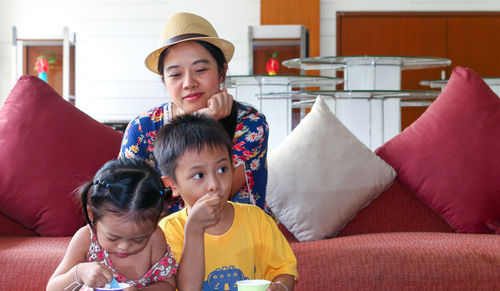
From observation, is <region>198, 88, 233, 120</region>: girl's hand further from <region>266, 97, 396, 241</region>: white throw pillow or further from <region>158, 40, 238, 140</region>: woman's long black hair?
<region>266, 97, 396, 241</region>: white throw pillow

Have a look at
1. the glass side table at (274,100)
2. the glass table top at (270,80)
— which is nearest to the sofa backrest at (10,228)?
the glass table top at (270,80)

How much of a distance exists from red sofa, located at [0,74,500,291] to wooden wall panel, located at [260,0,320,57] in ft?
13.7

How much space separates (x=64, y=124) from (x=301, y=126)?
0.91 meters

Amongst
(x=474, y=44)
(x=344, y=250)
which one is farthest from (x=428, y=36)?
(x=344, y=250)

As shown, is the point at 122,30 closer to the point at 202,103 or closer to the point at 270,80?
the point at 270,80

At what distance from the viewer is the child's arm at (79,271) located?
3.76 feet

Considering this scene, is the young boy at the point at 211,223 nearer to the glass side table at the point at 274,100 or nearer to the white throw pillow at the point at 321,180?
the white throw pillow at the point at 321,180

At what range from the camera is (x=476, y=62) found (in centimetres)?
635

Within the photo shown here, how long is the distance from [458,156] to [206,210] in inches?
53.5

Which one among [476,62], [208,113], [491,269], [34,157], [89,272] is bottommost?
[491,269]

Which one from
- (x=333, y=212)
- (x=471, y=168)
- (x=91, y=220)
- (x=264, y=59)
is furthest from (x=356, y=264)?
(x=264, y=59)

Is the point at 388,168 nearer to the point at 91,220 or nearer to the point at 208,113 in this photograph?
the point at 208,113

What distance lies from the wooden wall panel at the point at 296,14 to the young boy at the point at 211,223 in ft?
16.1

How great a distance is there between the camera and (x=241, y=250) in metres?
1.43
